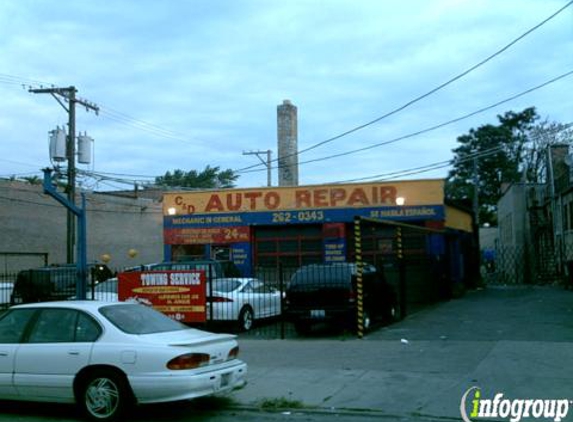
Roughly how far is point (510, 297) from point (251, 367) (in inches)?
625

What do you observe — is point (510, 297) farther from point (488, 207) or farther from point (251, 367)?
point (488, 207)

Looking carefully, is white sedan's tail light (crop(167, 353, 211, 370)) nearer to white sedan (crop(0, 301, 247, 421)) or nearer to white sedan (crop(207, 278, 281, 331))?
white sedan (crop(0, 301, 247, 421))

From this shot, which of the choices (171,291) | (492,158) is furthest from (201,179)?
(171,291)

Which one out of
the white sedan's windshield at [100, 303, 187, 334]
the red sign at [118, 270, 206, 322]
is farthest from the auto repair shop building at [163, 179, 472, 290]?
the white sedan's windshield at [100, 303, 187, 334]

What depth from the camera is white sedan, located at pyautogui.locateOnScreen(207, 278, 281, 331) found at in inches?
643

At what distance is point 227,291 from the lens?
54.6ft

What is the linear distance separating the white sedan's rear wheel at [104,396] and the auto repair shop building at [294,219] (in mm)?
19013

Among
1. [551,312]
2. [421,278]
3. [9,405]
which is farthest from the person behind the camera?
[421,278]

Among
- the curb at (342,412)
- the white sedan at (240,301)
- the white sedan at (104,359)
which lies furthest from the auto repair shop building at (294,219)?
the white sedan at (104,359)

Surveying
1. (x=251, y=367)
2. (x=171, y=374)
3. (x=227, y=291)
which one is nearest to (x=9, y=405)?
(x=171, y=374)

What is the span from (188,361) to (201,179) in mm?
62693

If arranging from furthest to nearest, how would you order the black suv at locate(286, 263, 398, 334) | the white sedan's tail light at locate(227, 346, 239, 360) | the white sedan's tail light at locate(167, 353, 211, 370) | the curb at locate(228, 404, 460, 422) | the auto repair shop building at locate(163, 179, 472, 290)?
the auto repair shop building at locate(163, 179, 472, 290) < the black suv at locate(286, 263, 398, 334) < the white sedan's tail light at locate(227, 346, 239, 360) < the curb at locate(228, 404, 460, 422) < the white sedan's tail light at locate(167, 353, 211, 370)

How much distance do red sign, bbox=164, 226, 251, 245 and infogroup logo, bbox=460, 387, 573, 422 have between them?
70.1 ft

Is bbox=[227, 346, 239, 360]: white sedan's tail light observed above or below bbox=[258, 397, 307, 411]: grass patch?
above
